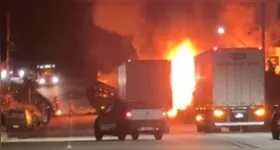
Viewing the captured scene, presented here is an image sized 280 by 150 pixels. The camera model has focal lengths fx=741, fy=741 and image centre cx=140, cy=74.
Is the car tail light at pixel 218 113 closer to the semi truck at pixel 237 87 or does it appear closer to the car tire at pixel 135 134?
the semi truck at pixel 237 87

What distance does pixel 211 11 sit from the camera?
53.8 m

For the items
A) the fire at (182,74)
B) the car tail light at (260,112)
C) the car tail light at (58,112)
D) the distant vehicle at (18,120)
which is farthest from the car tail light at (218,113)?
the car tail light at (58,112)

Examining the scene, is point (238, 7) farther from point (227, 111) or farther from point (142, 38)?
point (227, 111)

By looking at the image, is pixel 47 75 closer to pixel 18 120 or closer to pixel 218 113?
pixel 18 120

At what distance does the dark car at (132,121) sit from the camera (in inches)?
1041

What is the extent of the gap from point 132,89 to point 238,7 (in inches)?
628

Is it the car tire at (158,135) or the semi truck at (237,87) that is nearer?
the car tire at (158,135)

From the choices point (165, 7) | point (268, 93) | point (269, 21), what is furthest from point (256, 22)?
point (268, 93)

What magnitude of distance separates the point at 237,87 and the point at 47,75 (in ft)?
158

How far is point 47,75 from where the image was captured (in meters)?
77.8

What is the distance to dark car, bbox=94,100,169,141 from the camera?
2645 centimetres

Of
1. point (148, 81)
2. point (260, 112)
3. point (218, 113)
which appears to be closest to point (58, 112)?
point (148, 81)

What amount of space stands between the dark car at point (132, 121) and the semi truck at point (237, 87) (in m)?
5.53

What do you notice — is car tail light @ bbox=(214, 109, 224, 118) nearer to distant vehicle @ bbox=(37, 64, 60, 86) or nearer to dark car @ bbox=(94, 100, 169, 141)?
dark car @ bbox=(94, 100, 169, 141)
